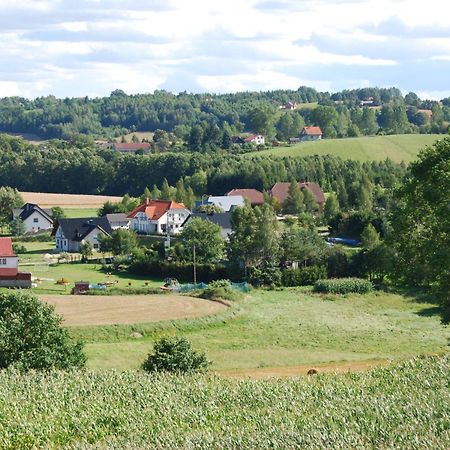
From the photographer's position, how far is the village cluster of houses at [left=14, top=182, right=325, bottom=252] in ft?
A: 261

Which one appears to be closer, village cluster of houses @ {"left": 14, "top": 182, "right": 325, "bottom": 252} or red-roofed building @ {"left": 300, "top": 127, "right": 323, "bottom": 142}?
village cluster of houses @ {"left": 14, "top": 182, "right": 325, "bottom": 252}

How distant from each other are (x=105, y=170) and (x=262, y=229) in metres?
67.4

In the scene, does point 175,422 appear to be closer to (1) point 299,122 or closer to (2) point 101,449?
(2) point 101,449

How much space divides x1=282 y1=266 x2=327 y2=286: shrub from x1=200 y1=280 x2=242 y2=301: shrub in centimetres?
512

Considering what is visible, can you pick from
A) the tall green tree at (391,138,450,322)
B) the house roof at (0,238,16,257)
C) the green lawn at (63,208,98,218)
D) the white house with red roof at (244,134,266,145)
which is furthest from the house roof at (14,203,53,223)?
the white house with red roof at (244,134,266,145)

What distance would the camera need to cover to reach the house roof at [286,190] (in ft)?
339

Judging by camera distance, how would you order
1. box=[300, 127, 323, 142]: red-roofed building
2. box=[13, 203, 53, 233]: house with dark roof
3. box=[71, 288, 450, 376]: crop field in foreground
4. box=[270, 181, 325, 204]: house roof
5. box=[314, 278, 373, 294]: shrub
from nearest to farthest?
box=[71, 288, 450, 376]: crop field in foreground
box=[314, 278, 373, 294]: shrub
box=[13, 203, 53, 233]: house with dark roof
box=[270, 181, 325, 204]: house roof
box=[300, 127, 323, 142]: red-roofed building

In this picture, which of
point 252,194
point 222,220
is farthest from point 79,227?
point 252,194

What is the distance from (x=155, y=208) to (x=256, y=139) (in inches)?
3063

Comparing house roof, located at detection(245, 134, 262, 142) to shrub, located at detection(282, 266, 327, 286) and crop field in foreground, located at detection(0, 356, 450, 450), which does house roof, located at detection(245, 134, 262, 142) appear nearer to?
shrub, located at detection(282, 266, 327, 286)

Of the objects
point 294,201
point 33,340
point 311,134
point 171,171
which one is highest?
point 311,134

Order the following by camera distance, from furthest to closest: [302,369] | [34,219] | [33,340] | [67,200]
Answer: [67,200] < [34,219] < [302,369] < [33,340]

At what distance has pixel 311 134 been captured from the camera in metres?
168

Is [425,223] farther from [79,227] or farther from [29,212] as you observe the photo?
[29,212]
